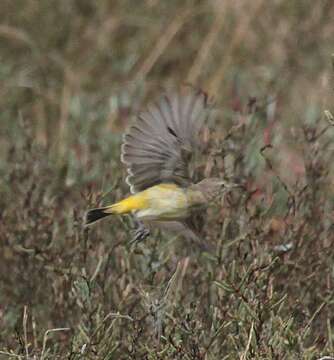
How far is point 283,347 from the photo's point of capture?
3.01m

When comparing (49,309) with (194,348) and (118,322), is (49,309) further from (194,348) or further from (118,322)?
(194,348)

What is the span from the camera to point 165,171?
12.8ft

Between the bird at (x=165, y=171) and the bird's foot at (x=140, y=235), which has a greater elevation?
the bird at (x=165, y=171)

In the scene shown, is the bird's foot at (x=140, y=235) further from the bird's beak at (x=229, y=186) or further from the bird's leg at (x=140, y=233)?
the bird's beak at (x=229, y=186)

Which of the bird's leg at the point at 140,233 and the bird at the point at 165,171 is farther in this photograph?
the bird at the point at 165,171

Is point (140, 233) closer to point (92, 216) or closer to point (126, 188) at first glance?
point (92, 216)

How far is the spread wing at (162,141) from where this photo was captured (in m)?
3.82

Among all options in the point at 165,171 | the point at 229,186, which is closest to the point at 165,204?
the point at 165,171

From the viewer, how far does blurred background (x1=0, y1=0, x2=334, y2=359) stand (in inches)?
126

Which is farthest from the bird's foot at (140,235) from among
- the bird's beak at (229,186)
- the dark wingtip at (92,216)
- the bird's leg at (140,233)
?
the bird's beak at (229,186)

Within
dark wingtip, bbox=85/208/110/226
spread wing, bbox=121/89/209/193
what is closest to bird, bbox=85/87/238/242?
spread wing, bbox=121/89/209/193

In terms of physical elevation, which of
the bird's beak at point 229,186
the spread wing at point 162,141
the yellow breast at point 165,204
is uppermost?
the spread wing at point 162,141

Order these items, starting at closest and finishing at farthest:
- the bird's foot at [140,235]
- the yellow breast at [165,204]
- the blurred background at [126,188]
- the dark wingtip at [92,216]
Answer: the blurred background at [126,188]
the dark wingtip at [92,216]
the bird's foot at [140,235]
the yellow breast at [165,204]

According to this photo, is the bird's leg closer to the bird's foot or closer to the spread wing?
the bird's foot
